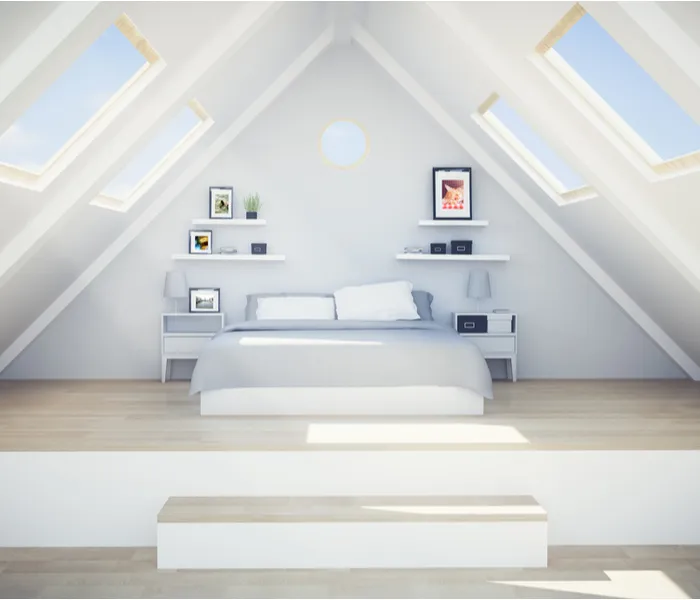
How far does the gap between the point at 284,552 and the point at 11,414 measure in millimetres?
2163

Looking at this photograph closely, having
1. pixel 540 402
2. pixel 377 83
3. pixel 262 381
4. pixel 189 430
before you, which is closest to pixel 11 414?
pixel 189 430

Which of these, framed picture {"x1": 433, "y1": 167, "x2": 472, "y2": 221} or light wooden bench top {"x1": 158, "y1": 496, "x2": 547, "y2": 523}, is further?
framed picture {"x1": 433, "y1": 167, "x2": 472, "y2": 221}

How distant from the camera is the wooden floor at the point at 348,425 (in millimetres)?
3713

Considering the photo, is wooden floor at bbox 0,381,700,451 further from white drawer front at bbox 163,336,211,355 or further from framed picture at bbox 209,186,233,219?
framed picture at bbox 209,186,233,219

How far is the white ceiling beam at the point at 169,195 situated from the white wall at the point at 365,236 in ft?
0.30

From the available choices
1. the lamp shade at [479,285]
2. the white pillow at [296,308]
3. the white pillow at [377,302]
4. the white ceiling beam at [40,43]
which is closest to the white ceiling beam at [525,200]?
the lamp shade at [479,285]

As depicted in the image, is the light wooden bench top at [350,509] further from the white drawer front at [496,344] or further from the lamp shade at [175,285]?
the lamp shade at [175,285]

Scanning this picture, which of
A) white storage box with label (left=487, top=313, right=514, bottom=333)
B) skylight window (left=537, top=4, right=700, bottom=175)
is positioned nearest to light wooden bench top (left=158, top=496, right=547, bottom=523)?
skylight window (left=537, top=4, right=700, bottom=175)

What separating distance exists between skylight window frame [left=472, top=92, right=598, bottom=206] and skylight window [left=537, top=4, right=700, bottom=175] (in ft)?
4.62

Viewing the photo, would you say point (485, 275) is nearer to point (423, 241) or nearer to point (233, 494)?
point (423, 241)

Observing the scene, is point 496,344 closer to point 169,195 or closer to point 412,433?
point 412,433

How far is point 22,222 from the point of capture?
13.0ft

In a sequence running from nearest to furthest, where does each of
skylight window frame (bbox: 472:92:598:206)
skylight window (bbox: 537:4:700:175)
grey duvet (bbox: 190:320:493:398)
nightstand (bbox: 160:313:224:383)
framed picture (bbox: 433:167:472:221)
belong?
skylight window (bbox: 537:4:700:175)
grey duvet (bbox: 190:320:493:398)
skylight window frame (bbox: 472:92:598:206)
nightstand (bbox: 160:313:224:383)
framed picture (bbox: 433:167:472:221)

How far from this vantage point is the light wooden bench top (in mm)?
3295
